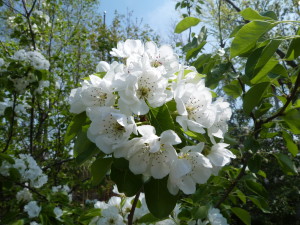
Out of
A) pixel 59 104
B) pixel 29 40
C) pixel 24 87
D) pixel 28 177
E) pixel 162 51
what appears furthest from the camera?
pixel 59 104

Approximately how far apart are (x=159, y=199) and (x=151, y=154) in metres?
0.15

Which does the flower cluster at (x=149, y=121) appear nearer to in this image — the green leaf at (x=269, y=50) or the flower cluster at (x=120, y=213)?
the green leaf at (x=269, y=50)

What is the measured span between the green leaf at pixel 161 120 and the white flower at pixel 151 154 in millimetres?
38

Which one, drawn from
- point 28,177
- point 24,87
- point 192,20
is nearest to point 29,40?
point 24,87

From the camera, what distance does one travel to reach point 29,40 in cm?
393

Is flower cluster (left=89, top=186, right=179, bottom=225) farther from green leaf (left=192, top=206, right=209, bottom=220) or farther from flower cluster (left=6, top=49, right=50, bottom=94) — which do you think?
flower cluster (left=6, top=49, right=50, bottom=94)

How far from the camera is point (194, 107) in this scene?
2.85 ft

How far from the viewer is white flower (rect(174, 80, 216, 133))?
2.65 ft

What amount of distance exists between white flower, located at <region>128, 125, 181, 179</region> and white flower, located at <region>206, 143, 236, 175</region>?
156mm

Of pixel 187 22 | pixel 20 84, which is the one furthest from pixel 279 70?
pixel 20 84

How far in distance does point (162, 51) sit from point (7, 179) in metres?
2.15

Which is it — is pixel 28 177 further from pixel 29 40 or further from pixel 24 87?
pixel 29 40

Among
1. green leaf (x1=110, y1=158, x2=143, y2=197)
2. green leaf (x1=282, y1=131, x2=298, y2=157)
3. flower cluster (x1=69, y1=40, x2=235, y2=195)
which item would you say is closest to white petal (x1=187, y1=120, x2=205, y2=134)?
flower cluster (x1=69, y1=40, x2=235, y2=195)

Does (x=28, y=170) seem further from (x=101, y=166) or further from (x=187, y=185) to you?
(x=187, y=185)
